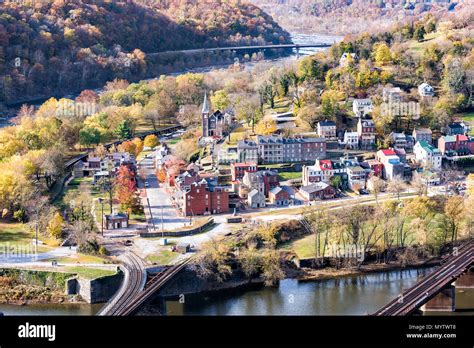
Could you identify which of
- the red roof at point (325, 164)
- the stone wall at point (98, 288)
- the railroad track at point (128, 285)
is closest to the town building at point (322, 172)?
the red roof at point (325, 164)

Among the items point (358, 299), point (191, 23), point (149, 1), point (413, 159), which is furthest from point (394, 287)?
point (149, 1)

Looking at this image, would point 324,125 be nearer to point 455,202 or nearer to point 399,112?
point 399,112

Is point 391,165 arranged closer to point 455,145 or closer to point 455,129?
point 455,145

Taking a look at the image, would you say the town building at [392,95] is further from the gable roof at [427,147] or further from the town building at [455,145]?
the gable roof at [427,147]

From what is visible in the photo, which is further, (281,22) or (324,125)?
(281,22)

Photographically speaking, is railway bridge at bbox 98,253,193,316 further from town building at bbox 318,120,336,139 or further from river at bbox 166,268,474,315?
town building at bbox 318,120,336,139

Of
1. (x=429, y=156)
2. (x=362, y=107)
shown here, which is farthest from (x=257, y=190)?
(x=362, y=107)
